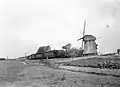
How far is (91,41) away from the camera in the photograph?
2040 inches

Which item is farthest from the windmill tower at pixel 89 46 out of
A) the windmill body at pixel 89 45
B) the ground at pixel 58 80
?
the ground at pixel 58 80

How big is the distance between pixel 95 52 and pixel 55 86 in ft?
133

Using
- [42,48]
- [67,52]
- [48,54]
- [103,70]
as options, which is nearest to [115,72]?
[103,70]

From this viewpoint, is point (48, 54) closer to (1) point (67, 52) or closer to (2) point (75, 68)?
(1) point (67, 52)

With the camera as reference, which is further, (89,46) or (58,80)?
(89,46)

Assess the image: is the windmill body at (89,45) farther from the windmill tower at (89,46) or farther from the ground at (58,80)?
the ground at (58,80)

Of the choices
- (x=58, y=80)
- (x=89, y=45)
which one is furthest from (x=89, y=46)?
(x=58, y=80)

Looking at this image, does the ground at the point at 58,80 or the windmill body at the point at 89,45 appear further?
the windmill body at the point at 89,45

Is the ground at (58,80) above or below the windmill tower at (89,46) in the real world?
below

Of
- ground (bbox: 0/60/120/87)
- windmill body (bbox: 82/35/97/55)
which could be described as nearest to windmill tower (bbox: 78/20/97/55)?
windmill body (bbox: 82/35/97/55)

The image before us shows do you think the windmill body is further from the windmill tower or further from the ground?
the ground

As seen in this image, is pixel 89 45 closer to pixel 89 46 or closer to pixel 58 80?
pixel 89 46

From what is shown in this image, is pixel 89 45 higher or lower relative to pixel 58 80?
higher

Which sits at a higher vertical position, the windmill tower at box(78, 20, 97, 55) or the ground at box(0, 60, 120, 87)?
the windmill tower at box(78, 20, 97, 55)
